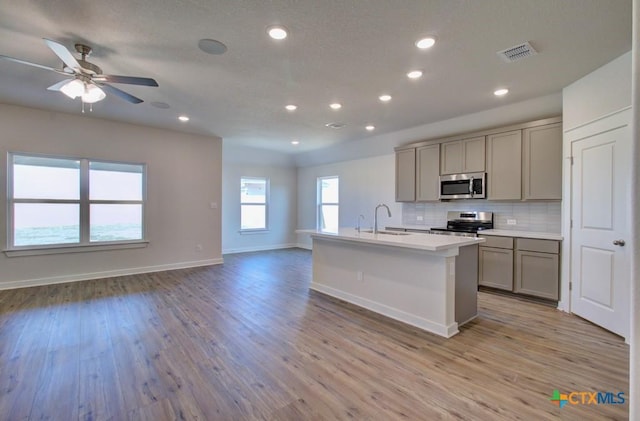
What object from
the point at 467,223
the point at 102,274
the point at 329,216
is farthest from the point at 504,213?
the point at 102,274

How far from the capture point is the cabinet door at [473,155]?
468 centimetres

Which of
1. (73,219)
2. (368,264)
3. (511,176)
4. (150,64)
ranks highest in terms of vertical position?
(150,64)

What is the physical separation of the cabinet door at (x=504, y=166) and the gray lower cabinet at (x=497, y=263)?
69 centimetres

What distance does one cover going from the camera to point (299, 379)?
2270 millimetres

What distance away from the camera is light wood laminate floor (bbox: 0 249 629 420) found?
6.44ft

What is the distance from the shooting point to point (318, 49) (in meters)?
2.84

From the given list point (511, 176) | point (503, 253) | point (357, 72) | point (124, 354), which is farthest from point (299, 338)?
point (511, 176)

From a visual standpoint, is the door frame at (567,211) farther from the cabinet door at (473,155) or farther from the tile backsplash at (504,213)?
the cabinet door at (473,155)

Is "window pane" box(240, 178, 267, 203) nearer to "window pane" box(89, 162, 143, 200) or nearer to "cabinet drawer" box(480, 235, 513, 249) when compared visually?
"window pane" box(89, 162, 143, 200)

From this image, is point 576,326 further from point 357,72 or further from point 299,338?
point 357,72

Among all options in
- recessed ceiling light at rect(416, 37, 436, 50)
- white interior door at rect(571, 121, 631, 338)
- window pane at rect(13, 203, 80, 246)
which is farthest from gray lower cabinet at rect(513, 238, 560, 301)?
window pane at rect(13, 203, 80, 246)

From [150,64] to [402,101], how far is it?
3096mm

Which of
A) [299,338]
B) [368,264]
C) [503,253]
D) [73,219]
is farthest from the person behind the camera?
[73,219]

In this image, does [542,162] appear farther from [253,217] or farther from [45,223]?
[45,223]
